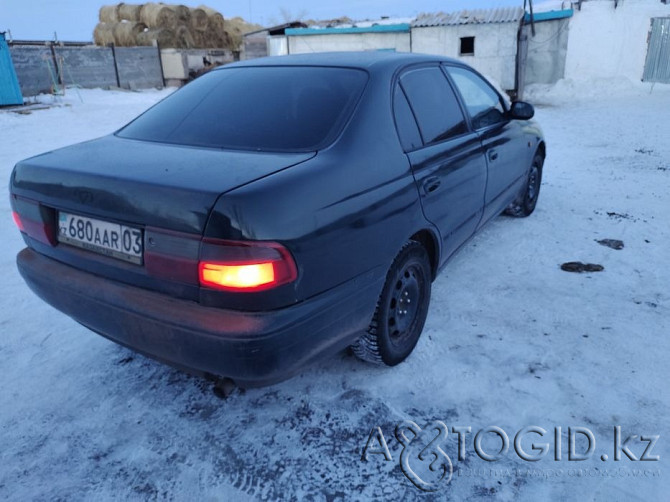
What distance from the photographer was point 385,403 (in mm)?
2377

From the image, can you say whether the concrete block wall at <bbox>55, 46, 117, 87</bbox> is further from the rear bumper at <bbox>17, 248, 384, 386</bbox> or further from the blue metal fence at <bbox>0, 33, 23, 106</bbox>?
the rear bumper at <bbox>17, 248, 384, 386</bbox>

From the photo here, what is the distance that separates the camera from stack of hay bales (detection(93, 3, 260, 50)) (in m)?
23.2

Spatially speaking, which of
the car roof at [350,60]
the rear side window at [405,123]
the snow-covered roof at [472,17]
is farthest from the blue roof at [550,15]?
the rear side window at [405,123]

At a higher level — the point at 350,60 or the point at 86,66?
the point at 350,60

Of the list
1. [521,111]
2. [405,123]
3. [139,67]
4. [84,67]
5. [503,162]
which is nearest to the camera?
[405,123]

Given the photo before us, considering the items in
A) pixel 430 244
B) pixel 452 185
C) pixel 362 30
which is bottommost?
pixel 430 244

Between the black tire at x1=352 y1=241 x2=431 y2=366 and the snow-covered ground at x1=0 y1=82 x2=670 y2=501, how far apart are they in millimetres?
127

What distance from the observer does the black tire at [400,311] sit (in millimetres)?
2398

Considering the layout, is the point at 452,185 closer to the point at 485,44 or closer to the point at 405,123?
the point at 405,123

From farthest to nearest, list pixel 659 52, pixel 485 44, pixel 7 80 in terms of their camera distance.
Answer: pixel 485 44, pixel 659 52, pixel 7 80

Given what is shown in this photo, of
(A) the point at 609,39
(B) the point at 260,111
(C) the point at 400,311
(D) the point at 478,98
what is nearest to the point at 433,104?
(D) the point at 478,98

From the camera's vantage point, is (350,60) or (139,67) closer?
(350,60)

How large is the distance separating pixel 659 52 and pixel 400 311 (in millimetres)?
17798

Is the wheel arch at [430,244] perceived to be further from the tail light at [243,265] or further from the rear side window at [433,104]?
the tail light at [243,265]
